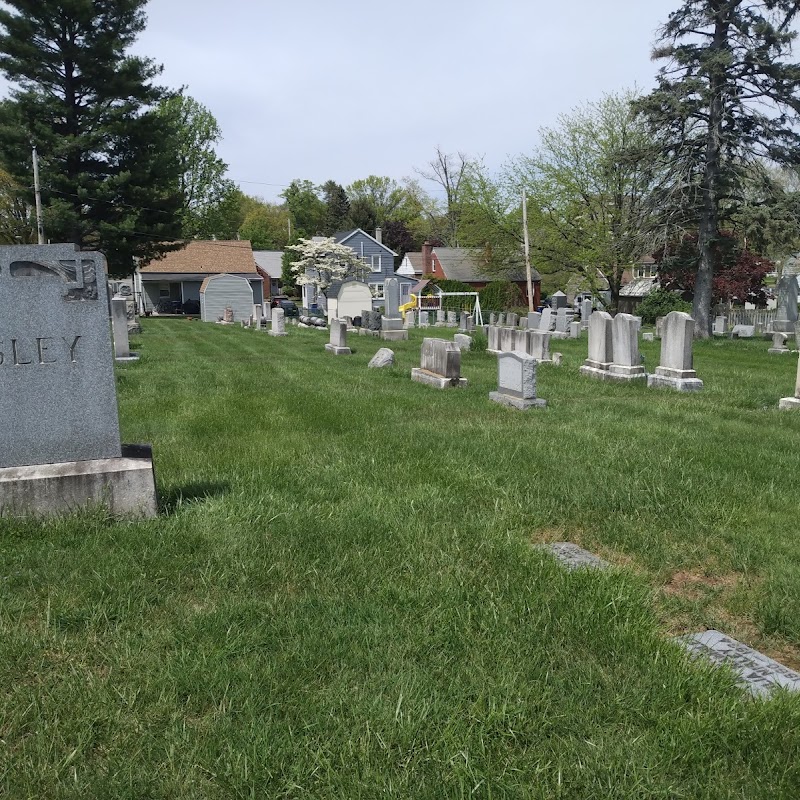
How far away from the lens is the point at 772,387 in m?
11.6

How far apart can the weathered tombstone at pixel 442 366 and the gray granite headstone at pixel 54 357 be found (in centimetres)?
726

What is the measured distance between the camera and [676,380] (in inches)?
450

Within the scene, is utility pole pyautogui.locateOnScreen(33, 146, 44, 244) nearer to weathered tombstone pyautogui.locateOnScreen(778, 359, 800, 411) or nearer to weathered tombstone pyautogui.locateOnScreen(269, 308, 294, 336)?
weathered tombstone pyautogui.locateOnScreen(269, 308, 294, 336)

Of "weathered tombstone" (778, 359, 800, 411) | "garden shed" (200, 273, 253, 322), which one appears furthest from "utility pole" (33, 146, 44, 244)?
"weathered tombstone" (778, 359, 800, 411)

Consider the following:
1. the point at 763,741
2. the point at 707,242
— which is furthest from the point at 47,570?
the point at 707,242

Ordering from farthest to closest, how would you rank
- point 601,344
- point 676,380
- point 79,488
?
point 601,344
point 676,380
point 79,488

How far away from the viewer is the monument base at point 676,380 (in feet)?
37.1

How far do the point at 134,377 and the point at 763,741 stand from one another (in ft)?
39.1

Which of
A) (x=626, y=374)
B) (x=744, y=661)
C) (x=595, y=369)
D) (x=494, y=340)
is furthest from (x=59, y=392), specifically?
(x=494, y=340)

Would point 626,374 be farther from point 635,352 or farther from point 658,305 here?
point 658,305

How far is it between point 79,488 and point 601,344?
10.4 metres

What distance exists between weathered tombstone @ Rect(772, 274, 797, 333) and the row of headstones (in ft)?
43.9

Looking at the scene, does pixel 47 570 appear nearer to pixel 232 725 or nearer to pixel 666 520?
pixel 232 725

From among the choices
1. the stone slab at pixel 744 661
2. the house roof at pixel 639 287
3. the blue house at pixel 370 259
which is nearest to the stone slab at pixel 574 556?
the stone slab at pixel 744 661
